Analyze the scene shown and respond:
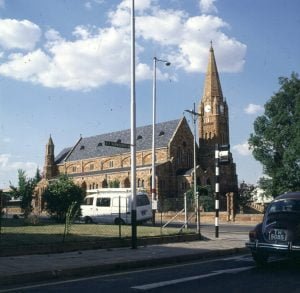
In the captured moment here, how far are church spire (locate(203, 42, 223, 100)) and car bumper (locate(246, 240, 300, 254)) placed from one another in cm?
7970

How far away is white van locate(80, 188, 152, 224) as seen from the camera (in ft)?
107

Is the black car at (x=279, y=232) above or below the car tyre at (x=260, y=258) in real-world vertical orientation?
above

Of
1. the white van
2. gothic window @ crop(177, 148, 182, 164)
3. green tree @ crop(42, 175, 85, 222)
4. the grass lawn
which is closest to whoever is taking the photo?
the grass lawn

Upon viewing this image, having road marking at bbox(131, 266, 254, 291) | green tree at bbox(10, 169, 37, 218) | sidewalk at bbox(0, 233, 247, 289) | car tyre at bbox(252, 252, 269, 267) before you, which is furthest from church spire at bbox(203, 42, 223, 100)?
road marking at bbox(131, 266, 254, 291)

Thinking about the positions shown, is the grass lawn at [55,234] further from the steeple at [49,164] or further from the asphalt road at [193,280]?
the steeple at [49,164]

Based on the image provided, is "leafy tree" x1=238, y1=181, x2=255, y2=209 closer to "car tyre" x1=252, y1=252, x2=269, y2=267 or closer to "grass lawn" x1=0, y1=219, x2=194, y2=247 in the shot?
"grass lawn" x1=0, y1=219, x2=194, y2=247

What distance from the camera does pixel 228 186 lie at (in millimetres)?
83750

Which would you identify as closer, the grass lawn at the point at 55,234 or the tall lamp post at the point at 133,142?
the grass lawn at the point at 55,234

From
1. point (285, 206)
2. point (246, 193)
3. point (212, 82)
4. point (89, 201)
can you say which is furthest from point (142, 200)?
point (212, 82)

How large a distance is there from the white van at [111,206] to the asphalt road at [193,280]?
794 inches

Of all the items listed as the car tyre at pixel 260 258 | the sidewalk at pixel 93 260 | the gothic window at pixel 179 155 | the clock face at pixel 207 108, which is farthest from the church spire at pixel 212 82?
the car tyre at pixel 260 258

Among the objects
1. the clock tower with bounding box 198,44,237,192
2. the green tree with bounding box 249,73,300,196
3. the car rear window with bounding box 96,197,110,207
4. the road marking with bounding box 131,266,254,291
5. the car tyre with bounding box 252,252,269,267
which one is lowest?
the road marking with bounding box 131,266,254,291

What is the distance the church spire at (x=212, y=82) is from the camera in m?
90.6

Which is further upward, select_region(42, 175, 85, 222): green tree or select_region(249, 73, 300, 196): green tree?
select_region(249, 73, 300, 196): green tree
